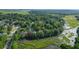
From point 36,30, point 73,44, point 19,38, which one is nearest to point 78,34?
point 73,44

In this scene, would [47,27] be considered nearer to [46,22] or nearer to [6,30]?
[46,22]

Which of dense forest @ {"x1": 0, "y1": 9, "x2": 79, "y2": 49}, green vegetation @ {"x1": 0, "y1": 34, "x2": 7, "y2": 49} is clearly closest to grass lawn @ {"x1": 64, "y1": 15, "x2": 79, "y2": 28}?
dense forest @ {"x1": 0, "y1": 9, "x2": 79, "y2": 49}

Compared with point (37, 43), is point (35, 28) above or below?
above

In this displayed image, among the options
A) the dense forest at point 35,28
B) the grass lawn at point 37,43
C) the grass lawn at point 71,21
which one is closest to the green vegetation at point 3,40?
the dense forest at point 35,28

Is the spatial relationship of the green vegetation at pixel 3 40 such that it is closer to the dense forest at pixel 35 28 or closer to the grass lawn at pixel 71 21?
the dense forest at pixel 35 28

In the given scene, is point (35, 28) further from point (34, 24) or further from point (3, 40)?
point (3, 40)

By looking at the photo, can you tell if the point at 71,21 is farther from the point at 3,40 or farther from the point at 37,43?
the point at 3,40

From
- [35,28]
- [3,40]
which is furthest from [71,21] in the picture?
Result: [3,40]

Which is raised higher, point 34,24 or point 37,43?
point 34,24
